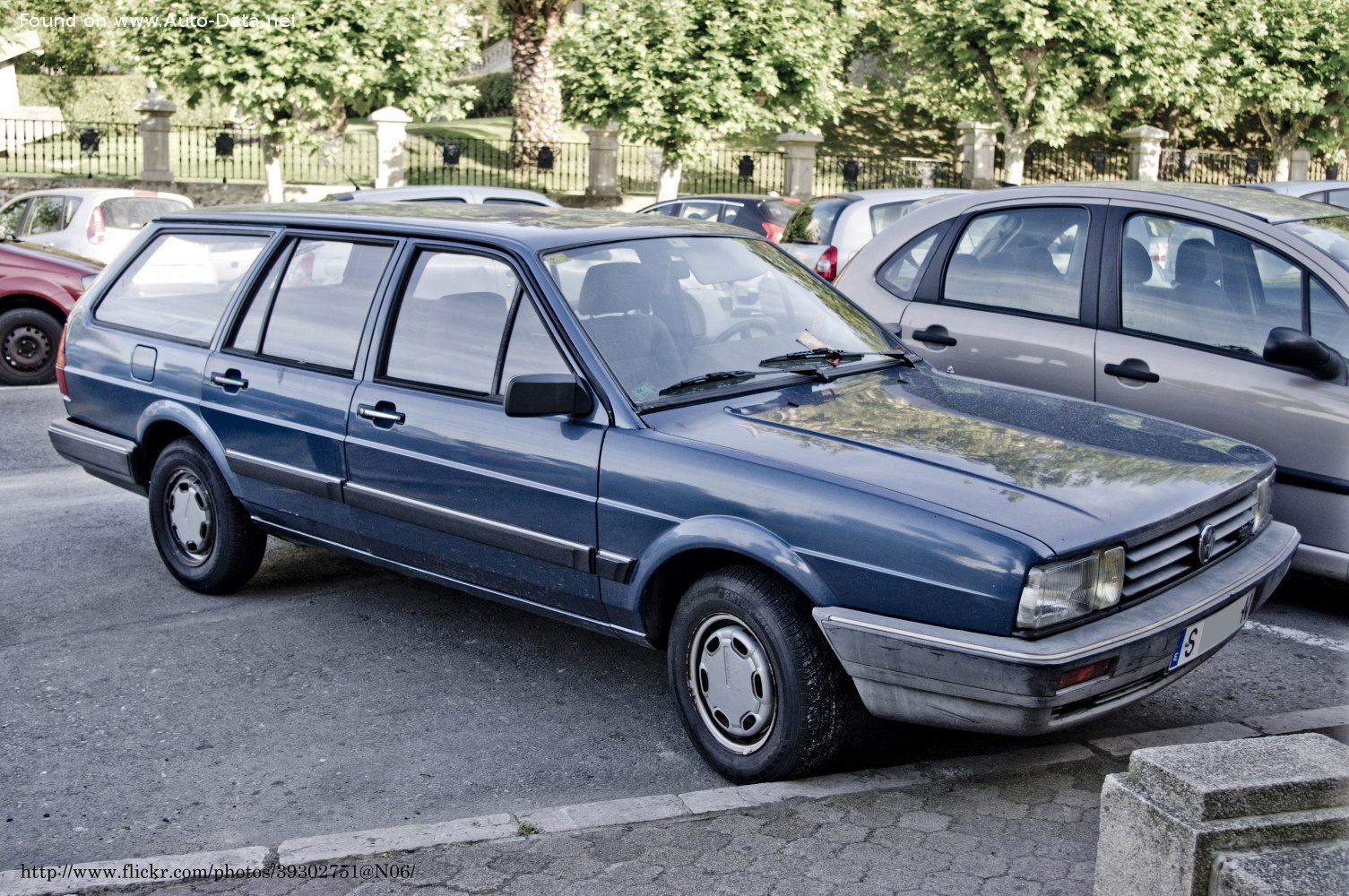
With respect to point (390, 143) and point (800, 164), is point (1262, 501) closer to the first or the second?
point (390, 143)

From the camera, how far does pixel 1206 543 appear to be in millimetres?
4211

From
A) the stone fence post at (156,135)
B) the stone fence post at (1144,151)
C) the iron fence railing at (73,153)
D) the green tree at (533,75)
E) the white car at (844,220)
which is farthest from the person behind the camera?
the stone fence post at (1144,151)

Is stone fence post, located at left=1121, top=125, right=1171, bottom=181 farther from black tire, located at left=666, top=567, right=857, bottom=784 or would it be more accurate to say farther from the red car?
black tire, located at left=666, top=567, right=857, bottom=784

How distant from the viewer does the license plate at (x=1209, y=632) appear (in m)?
4.01

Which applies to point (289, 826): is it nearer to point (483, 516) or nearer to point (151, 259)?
point (483, 516)

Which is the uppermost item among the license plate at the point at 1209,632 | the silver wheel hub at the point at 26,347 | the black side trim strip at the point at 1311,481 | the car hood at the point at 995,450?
the car hood at the point at 995,450

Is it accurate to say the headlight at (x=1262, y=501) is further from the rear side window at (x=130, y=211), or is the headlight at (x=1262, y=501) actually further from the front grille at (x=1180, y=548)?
the rear side window at (x=130, y=211)

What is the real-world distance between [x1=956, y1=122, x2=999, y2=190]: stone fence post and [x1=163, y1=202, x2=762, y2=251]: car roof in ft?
102

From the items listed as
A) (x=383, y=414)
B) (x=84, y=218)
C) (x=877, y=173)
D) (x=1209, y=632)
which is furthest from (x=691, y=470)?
(x=877, y=173)

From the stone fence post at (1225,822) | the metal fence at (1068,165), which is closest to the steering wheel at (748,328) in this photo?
the stone fence post at (1225,822)

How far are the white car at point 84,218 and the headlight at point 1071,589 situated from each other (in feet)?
46.2

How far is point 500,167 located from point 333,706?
107 ft

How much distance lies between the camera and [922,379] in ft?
17.2

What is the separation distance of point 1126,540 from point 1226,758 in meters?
0.87
